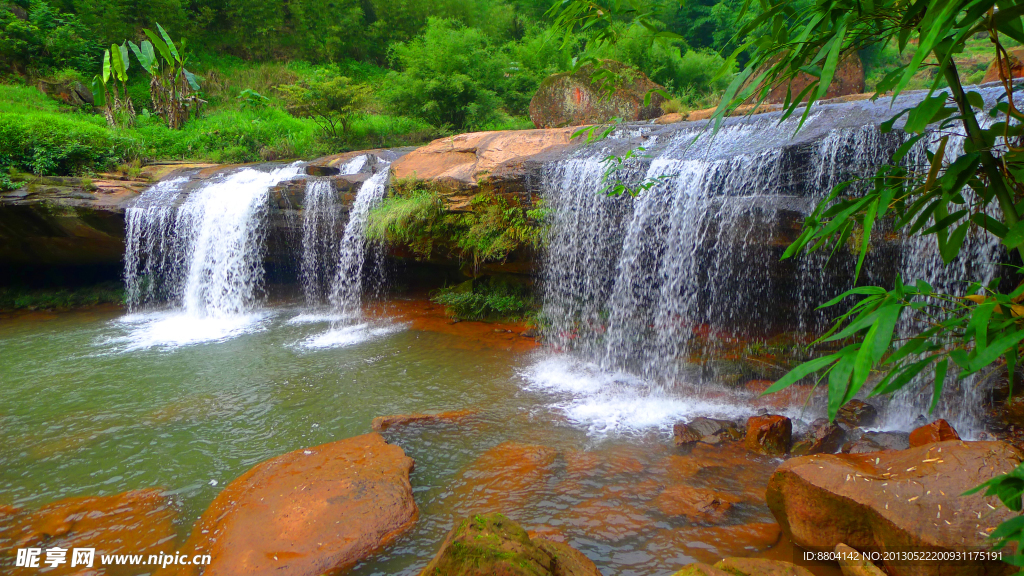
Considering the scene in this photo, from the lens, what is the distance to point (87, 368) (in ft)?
21.6

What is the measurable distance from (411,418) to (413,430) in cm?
18

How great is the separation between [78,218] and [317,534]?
391 inches

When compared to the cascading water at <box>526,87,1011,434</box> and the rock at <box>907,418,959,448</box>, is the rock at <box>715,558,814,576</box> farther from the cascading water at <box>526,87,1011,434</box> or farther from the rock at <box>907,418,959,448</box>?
the cascading water at <box>526,87,1011,434</box>

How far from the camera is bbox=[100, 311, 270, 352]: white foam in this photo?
7910 millimetres

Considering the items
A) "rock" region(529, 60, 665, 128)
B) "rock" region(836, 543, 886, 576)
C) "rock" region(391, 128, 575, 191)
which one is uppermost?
"rock" region(529, 60, 665, 128)

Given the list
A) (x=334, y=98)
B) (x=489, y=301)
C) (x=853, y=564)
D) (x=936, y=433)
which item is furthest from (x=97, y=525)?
(x=334, y=98)

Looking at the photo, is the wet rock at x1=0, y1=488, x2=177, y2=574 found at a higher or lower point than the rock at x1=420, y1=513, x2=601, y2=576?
lower

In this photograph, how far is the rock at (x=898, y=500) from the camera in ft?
7.95

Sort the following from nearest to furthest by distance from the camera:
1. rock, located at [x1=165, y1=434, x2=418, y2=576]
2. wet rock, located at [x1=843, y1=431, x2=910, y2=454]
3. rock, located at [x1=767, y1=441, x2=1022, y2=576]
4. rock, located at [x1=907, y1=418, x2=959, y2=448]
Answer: rock, located at [x1=767, y1=441, x2=1022, y2=576]
rock, located at [x1=165, y1=434, x2=418, y2=576]
rock, located at [x1=907, y1=418, x2=959, y2=448]
wet rock, located at [x1=843, y1=431, x2=910, y2=454]

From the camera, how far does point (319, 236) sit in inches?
380

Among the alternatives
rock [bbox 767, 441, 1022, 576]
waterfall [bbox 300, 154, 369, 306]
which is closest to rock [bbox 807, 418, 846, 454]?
rock [bbox 767, 441, 1022, 576]

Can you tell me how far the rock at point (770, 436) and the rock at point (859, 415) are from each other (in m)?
0.76

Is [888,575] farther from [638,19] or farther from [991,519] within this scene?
[638,19]

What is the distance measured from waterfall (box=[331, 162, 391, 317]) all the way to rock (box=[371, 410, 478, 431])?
4885 millimetres
